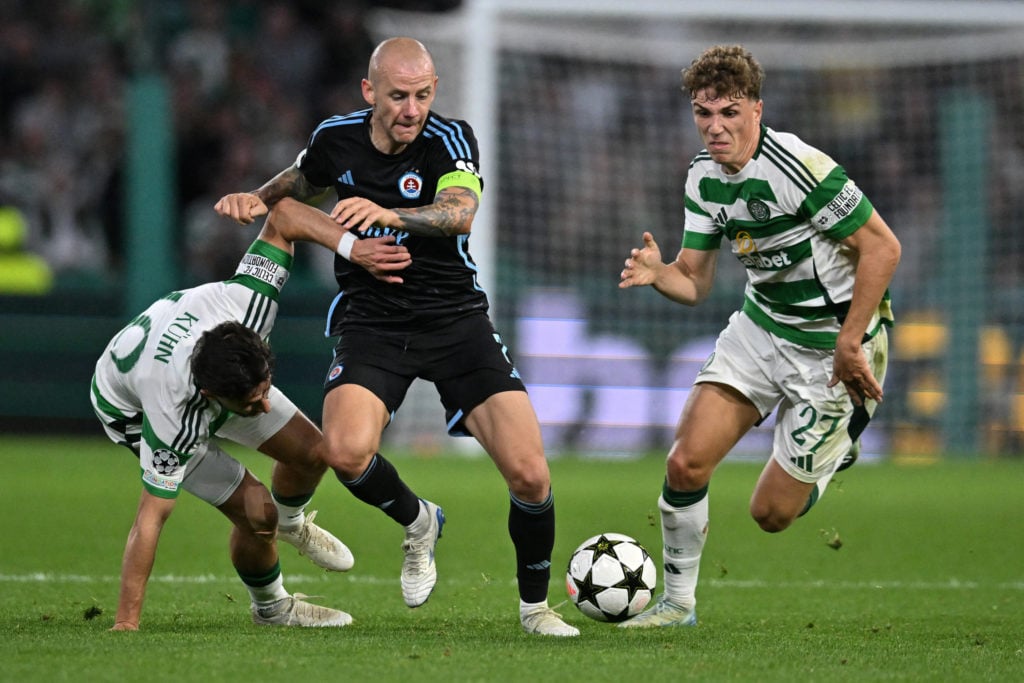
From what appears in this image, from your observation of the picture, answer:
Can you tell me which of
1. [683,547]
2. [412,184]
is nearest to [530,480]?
[683,547]

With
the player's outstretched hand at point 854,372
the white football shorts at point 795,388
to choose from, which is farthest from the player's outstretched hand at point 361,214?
the player's outstretched hand at point 854,372

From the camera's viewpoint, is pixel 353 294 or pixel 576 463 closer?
pixel 353 294

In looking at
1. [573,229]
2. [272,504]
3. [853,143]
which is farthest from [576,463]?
[272,504]

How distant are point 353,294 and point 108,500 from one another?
16.3ft

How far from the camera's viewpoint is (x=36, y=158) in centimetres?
1620

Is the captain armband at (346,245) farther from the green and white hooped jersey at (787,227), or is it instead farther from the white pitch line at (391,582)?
the white pitch line at (391,582)

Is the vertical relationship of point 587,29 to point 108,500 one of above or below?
above

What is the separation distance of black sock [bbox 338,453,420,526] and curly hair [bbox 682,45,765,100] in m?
1.88

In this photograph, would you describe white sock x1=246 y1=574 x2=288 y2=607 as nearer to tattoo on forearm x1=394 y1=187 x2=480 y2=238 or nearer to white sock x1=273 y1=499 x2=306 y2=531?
white sock x1=273 y1=499 x2=306 y2=531

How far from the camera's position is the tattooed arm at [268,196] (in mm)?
5785

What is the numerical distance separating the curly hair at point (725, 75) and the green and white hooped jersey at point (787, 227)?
25 centimetres

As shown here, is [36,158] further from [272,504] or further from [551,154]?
[272,504]

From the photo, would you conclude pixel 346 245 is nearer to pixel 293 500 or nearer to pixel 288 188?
pixel 288 188

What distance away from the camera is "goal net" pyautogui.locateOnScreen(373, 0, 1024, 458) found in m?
14.4
